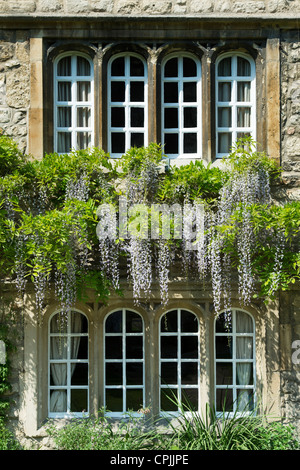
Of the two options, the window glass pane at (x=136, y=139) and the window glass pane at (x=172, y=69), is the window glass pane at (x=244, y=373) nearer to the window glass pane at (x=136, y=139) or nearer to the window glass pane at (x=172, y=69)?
the window glass pane at (x=136, y=139)

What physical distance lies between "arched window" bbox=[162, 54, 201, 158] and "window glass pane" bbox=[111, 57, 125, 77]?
1.84ft

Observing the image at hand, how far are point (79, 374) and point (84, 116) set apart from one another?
11.5 ft

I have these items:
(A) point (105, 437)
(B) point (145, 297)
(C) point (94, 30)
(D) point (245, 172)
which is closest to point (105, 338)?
(B) point (145, 297)

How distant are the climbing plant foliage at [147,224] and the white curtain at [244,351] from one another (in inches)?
14.1

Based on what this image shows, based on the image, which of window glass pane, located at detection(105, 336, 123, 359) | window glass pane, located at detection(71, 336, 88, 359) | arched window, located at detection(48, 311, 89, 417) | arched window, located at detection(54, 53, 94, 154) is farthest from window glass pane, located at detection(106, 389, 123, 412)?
arched window, located at detection(54, 53, 94, 154)

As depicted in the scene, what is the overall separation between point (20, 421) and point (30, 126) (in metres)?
3.84

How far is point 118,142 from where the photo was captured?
7543 mm

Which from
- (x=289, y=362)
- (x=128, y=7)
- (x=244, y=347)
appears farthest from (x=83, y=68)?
(x=289, y=362)

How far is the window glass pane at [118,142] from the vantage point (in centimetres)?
754

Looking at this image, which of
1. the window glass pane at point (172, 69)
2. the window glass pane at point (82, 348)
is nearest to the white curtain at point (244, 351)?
the window glass pane at point (82, 348)

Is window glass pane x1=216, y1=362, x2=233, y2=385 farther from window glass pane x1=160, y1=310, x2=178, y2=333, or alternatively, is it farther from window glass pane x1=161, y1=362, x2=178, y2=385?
window glass pane x1=160, y1=310, x2=178, y2=333

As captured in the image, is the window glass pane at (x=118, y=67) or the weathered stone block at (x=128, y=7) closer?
the weathered stone block at (x=128, y=7)

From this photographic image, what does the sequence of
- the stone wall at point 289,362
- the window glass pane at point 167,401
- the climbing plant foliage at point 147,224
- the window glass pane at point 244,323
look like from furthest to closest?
the window glass pane at point 244,323, the window glass pane at point 167,401, the stone wall at point 289,362, the climbing plant foliage at point 147,224

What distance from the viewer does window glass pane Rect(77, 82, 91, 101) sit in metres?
7.50
